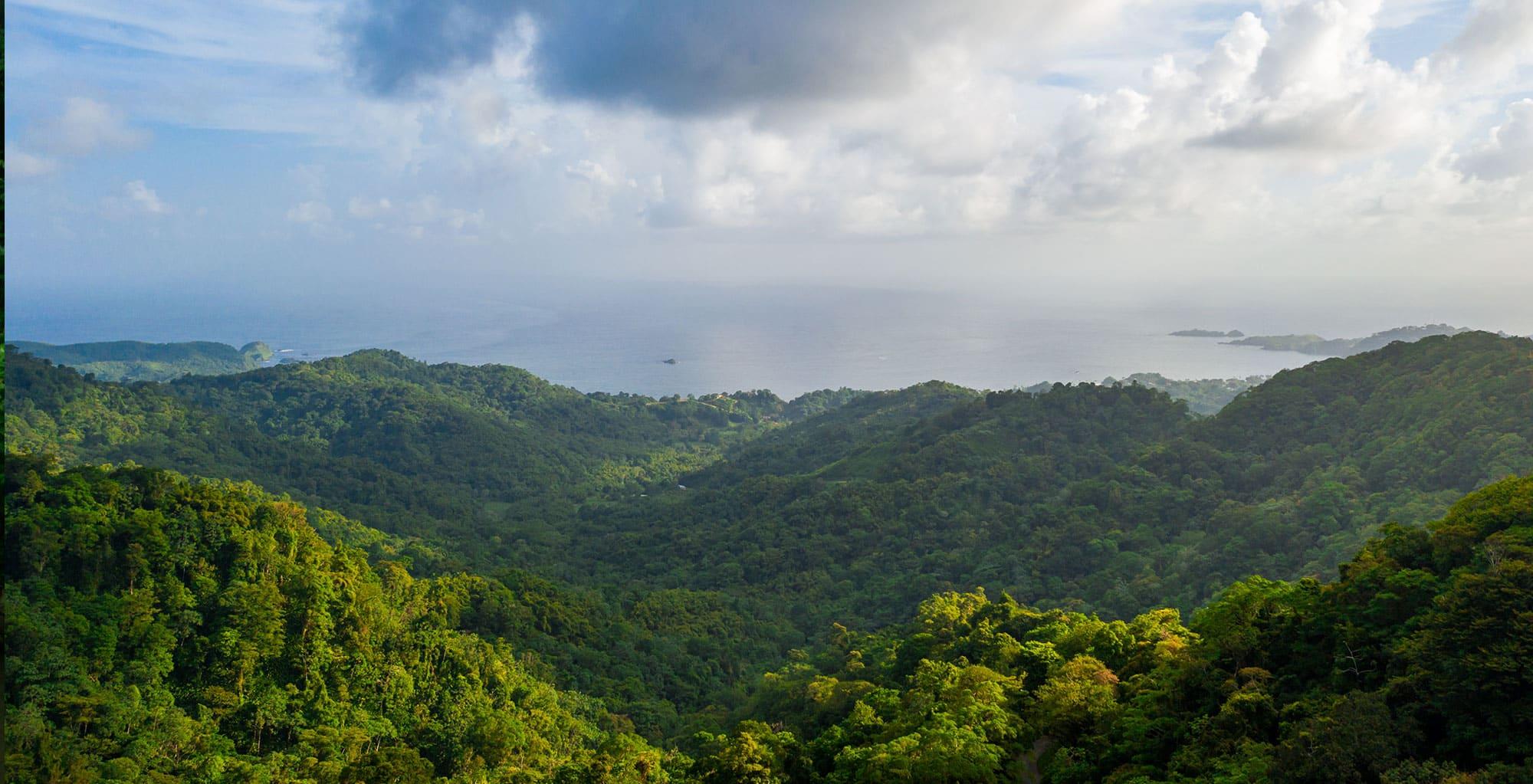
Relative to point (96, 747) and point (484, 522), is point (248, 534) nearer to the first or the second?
point (96, 747)

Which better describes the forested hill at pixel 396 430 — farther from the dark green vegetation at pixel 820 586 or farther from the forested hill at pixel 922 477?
the dark green vegetation at pixel 820 586

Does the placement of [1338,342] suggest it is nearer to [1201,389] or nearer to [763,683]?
[1201,389]

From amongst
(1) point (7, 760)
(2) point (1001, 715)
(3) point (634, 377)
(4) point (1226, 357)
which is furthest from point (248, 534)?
(4) point (1226, 357)

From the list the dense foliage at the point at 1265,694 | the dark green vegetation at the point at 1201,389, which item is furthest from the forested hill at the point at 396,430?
the dense foliage at the point at 1265,694

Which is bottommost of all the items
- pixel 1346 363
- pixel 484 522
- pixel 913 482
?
pixel 484 522

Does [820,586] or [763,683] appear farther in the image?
[820,586]

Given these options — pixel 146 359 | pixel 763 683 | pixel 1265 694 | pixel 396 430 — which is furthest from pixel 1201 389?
pixel 146 359
